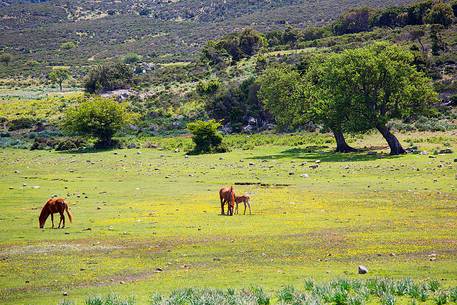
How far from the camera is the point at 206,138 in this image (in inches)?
2363

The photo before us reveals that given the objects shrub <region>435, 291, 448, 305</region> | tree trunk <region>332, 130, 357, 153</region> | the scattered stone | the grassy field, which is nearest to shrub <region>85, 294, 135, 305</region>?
the grassy field

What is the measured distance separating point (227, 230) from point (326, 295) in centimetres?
912

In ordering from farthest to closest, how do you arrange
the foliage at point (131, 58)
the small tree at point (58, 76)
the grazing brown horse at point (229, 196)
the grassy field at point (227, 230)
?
the foliage at point (131, 58)
the small tree at point (58, 76)
the grazing brown horse at point (229, 196)
the grassy field at point (227, 230)

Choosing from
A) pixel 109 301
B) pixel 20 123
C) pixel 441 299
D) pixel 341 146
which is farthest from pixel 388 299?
pixel 20 123

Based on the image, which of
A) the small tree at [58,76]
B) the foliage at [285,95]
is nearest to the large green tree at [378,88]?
the foliage at [285,95]

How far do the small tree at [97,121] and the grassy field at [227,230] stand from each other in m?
24.1

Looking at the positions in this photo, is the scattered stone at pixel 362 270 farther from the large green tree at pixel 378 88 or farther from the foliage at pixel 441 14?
the foliage at pixel 441 14

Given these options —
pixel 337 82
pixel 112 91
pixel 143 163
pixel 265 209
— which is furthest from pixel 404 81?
pixel 112 91

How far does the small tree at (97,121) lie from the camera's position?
222 ft

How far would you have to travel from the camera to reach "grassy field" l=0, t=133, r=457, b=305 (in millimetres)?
15539

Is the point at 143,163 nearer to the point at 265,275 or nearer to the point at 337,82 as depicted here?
the point at 337,82

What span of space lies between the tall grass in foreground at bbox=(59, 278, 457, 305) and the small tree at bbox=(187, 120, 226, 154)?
45.8m

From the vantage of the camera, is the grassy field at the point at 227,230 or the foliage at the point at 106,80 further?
the foliage at the point at 106,80

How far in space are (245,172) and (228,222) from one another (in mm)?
18260
